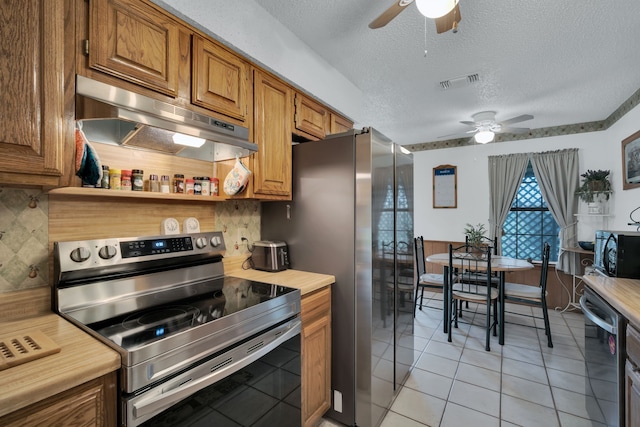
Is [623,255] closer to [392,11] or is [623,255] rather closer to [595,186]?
[392,11]

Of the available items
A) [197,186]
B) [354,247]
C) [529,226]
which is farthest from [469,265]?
[197,186]

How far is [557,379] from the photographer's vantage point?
229 cm

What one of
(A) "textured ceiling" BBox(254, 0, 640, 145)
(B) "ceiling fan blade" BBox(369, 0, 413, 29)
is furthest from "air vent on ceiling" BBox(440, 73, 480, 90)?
(B) "ceiling fan blade" BBox(369, 0, 413, 29)

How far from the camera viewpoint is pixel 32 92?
3.07 feet

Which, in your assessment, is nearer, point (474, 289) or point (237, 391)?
point (237, 391)

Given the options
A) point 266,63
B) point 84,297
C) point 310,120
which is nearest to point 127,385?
point 84,297

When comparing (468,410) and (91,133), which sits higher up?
(91,133)

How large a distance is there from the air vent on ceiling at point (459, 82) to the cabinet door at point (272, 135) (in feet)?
5.11

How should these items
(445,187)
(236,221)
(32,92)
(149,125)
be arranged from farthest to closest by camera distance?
(445,187) < (236,221) < (149,125) < (32,92)

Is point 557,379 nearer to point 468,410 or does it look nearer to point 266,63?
point 468,410

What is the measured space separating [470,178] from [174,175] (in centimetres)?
432

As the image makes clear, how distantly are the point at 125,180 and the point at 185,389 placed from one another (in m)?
1.01

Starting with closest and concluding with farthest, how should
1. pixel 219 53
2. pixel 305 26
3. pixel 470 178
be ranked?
pixel 219 53
pixel 305 26
pixel 470 178

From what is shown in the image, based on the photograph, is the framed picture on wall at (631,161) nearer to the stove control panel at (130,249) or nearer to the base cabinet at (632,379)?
the base cabinet at (632,379)
